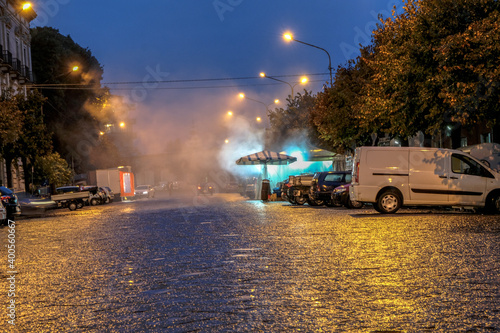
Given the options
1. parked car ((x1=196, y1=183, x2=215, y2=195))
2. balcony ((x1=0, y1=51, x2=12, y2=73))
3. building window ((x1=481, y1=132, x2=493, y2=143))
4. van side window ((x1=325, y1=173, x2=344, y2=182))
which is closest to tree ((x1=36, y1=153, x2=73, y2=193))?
balcony ((x1=0, y1=51, x2=12, y2=73))

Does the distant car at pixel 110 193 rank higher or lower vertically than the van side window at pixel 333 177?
lower

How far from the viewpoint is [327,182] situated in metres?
26.8

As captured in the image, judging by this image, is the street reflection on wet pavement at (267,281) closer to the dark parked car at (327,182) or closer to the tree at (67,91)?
the dark parked car at (327,182)

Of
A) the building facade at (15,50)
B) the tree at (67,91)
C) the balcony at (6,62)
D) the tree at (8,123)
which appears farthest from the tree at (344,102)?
the tree at (67,91)

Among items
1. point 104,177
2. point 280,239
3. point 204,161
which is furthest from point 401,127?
point 204,161

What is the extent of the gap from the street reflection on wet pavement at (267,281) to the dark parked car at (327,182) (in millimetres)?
11820

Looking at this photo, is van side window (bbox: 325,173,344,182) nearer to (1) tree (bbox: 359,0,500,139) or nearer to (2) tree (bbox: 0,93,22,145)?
(1) tree (bbox: 359,0,500,139)

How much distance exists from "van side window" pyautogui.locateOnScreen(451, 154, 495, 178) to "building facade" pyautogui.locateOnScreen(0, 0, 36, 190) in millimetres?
34889

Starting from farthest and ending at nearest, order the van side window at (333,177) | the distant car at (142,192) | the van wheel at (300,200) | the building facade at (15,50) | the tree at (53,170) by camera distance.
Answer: the distant car at (142,192) → the tree at (53,170) → the building facade at (15,50) → the van wheel at (300,200) → the van side window at (333,177)

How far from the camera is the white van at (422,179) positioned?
19203 mm

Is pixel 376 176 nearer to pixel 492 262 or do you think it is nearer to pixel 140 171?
pixel 492 262

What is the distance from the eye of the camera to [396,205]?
788 inches

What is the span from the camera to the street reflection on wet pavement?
19.6 feet

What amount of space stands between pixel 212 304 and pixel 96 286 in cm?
215
